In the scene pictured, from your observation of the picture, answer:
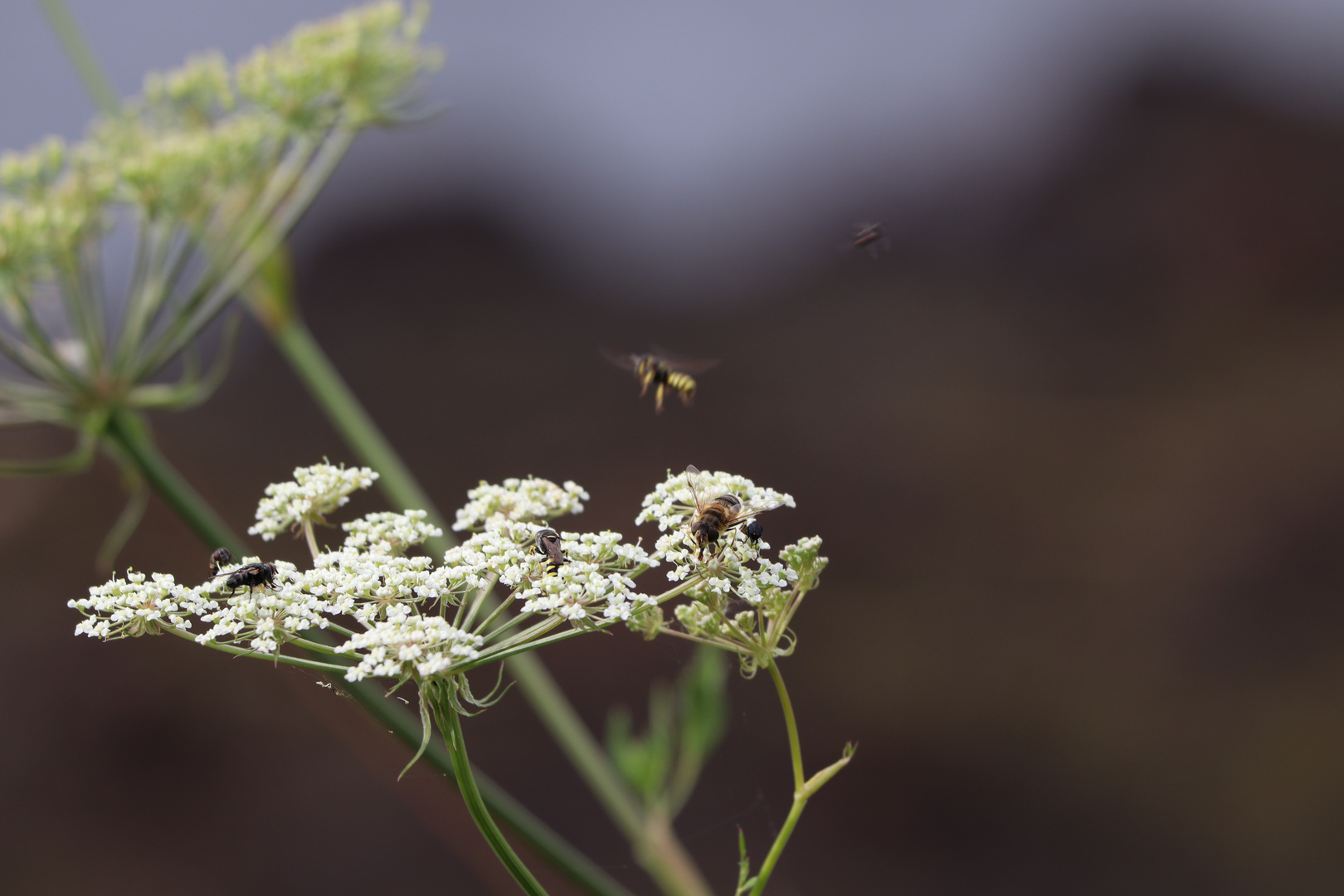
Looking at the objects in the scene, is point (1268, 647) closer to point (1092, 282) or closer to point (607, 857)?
point (1092, 282)

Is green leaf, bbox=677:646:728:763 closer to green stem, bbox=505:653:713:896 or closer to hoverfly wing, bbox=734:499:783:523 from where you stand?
green stem, bbox=505:653:713:896

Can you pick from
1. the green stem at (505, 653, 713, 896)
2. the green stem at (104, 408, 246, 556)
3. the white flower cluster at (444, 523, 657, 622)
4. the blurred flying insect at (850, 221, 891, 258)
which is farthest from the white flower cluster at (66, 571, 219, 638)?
the blurred flying insect at (850, 221, 891, 258)

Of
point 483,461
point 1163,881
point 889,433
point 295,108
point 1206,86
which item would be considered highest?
point 295,108

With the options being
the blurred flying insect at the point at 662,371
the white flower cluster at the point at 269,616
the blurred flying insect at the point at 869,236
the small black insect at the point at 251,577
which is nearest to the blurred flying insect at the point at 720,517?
the white flower cluster at the point at 269,616

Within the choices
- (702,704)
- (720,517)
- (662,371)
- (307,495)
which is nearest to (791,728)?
(720,517)

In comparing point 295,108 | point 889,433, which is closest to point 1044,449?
point 889,433

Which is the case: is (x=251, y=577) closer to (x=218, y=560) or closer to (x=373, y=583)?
(x=373, y=583)
